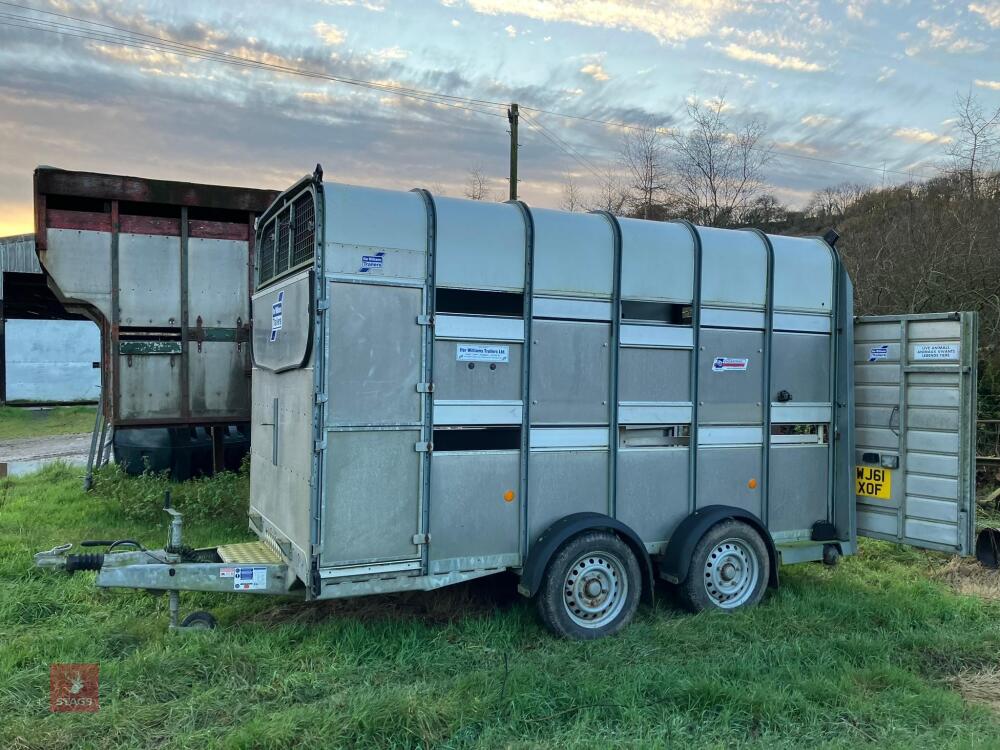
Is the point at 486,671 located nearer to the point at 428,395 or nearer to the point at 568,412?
the point at 428,395

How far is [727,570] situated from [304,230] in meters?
3.79

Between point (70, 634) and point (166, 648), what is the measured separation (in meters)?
0.72

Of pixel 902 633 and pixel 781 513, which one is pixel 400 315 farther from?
pixel 902 633

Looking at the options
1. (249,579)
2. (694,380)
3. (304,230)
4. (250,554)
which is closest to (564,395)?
(694,380)

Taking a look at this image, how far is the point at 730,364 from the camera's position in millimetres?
5660

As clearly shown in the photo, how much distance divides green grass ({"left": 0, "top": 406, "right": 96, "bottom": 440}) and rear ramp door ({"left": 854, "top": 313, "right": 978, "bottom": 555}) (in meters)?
19.3

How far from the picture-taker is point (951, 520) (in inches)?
220

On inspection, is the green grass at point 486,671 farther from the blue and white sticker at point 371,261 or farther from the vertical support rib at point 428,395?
the blue and white sticker at point 371,261

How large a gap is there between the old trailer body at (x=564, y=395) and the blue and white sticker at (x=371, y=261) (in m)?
0.02

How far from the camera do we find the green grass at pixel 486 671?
3574mm

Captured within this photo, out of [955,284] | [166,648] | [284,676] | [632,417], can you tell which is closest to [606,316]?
[632,417]

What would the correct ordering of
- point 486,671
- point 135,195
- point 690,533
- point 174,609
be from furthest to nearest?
point 135,195 < point 690,533 < point 174,609 < point 486,671

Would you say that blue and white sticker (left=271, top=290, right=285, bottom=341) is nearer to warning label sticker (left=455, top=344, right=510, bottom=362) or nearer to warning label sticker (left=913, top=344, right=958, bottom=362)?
warning label sticker (left=455, top=344, right=510, bottom=362)

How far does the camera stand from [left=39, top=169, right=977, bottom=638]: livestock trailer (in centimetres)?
452
